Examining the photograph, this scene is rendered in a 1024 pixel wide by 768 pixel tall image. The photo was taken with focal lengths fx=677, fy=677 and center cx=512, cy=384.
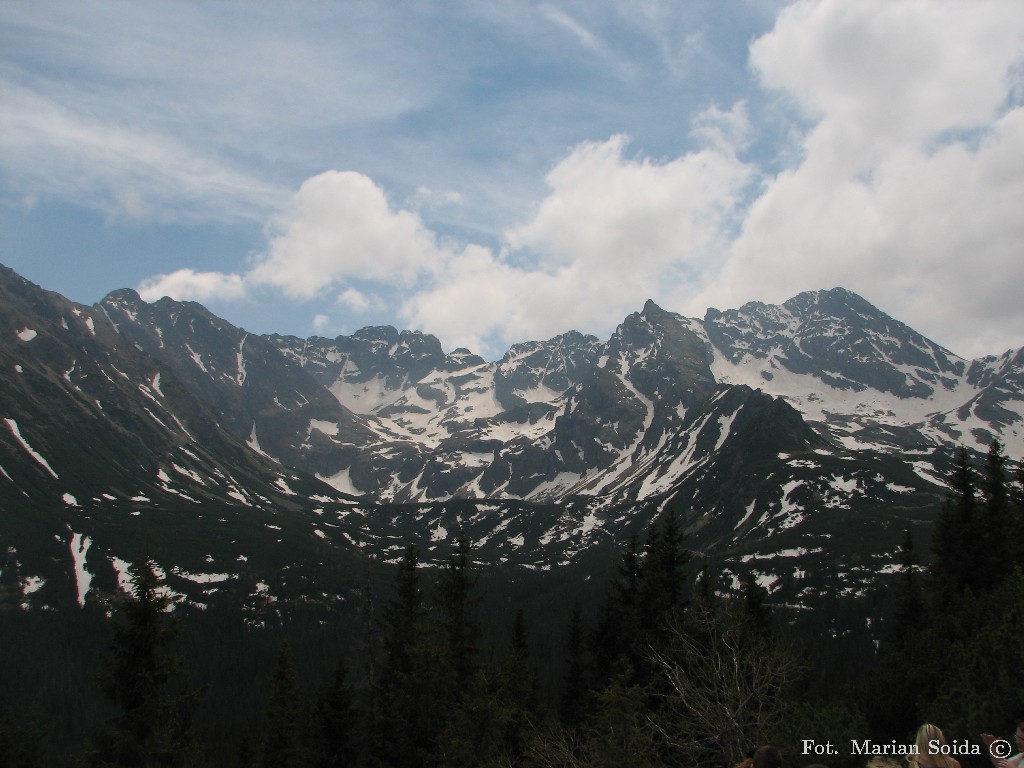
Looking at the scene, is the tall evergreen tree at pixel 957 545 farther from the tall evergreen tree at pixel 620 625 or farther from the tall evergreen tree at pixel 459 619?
the tall evergreen tree at pixel 459 619

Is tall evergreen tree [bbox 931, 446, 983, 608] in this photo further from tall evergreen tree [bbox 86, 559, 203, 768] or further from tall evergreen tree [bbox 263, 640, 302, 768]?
tall evergreen tree [bbox 86, 559, 203, 768]

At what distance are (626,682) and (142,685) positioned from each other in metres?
21.1

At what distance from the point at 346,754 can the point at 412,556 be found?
588 inches

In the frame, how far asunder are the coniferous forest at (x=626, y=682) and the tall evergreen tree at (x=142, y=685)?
0.23ft

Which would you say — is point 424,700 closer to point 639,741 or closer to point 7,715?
point 639,741

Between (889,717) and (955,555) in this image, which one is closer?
(889,717)

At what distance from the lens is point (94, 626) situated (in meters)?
158

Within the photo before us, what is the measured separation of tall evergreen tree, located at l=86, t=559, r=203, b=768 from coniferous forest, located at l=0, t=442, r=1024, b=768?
0.23 feet

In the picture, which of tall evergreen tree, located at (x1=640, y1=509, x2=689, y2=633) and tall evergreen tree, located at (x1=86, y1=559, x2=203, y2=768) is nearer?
tall evergreen tree, located at (x1=86, y1=559, x2=203, y2=768)

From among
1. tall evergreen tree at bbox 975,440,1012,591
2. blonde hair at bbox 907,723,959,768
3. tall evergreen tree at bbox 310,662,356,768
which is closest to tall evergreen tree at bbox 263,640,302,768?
tall evergreen tree at bbox 310,662,356,768

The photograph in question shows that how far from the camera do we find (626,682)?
108 ft

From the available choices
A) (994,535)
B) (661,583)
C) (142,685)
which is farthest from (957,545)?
(142,685)

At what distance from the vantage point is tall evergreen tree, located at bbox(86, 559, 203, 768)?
2503 cm

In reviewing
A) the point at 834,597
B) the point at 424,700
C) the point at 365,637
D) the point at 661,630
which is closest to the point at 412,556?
the point at 365,637
